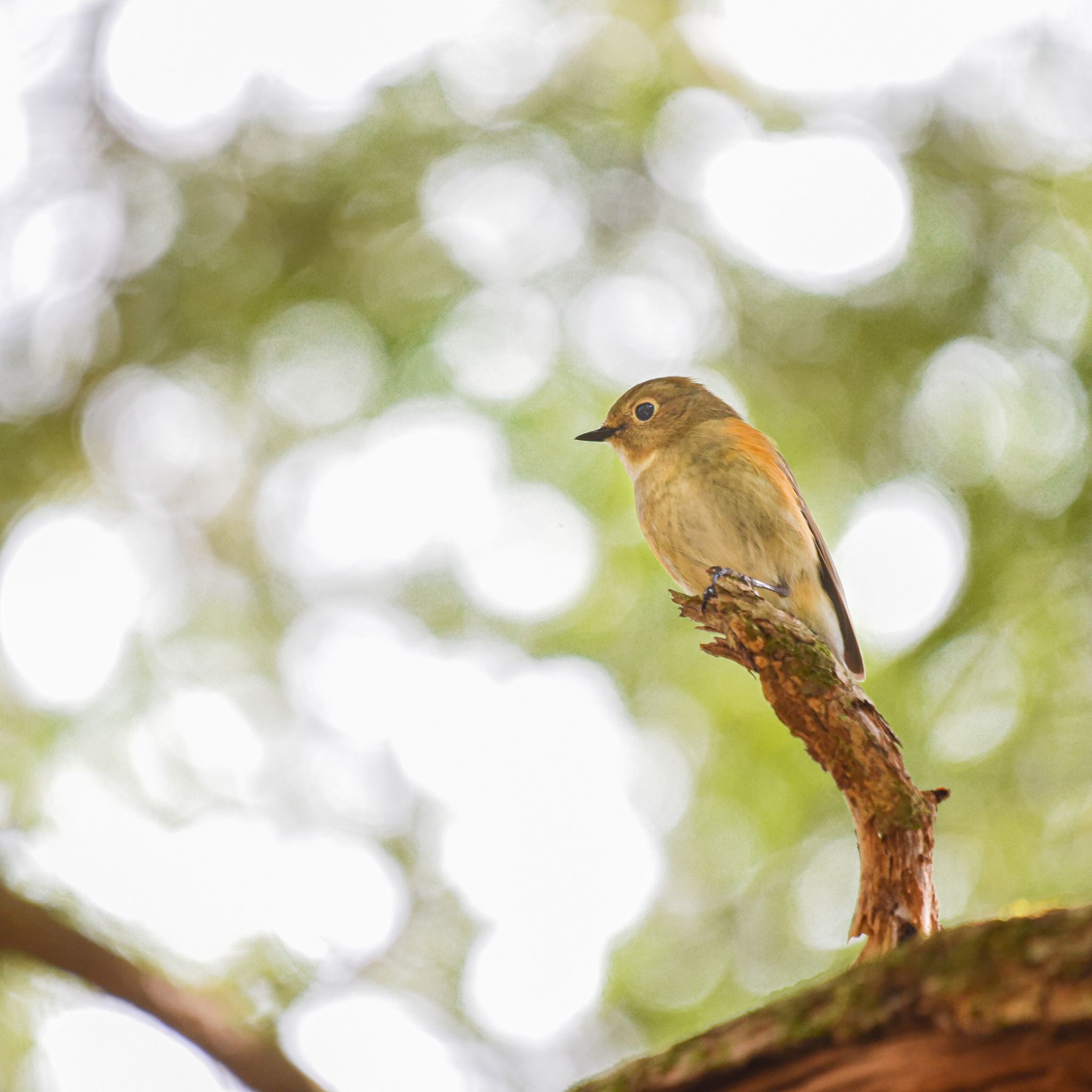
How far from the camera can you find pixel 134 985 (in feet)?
10.1

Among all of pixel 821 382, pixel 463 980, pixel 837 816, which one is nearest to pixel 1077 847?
pixel 837 816

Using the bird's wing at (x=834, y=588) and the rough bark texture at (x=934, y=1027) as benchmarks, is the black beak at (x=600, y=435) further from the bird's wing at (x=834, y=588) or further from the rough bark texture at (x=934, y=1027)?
the rough bark texture at (x=934, y=1027)

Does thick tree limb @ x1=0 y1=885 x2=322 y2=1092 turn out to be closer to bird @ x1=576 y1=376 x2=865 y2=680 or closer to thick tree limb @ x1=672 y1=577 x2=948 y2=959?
thick tree limb @ x1=672 y1=577 x2=948 y2=959

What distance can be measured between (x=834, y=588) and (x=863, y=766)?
88.2 inches

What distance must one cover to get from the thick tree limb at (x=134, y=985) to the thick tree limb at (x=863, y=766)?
5.80ft

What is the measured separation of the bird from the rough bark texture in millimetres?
3035

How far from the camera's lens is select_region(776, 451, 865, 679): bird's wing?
512 cm

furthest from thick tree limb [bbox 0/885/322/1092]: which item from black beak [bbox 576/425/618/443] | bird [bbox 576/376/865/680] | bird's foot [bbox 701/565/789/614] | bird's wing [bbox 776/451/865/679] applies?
black beak [bbox 576/425/618/443]

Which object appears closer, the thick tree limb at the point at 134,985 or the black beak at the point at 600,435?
the thick tree limb at the point at 134,985

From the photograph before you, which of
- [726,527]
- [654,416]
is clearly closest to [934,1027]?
[726,527]

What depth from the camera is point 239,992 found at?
203 inches

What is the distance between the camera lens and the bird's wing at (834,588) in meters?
5.12

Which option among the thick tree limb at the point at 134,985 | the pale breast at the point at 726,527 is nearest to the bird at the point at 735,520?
the pale breast at the point at 726,527

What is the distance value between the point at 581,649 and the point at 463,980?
254cm
